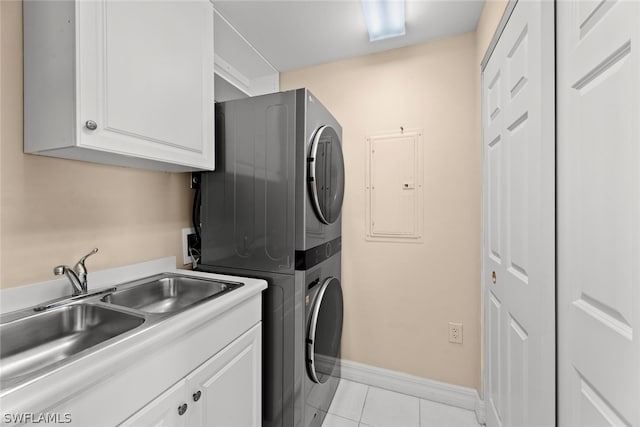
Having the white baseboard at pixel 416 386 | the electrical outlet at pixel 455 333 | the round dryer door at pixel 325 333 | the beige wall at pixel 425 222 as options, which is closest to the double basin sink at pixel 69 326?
the round dryer door at pixel 325 333

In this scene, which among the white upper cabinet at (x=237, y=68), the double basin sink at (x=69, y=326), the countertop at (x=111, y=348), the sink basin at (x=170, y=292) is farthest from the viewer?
the white upper cabinet at (x=237, y=68)

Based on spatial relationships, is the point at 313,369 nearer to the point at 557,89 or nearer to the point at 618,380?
the point at 618,380

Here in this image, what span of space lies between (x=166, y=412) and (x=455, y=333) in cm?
179

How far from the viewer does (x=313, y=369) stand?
148 cm

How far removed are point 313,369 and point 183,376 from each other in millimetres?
754

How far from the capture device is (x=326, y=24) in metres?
1.78

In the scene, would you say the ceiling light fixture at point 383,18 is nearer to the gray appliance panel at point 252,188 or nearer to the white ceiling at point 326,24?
the white ceiling at point 326,24

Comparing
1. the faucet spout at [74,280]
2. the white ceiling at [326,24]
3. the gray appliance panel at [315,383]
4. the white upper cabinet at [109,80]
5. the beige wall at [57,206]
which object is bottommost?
the gray appliance panel at [315,383]

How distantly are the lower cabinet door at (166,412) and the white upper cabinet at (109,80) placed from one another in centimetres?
85

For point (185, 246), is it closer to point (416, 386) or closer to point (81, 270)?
point (81, 270)

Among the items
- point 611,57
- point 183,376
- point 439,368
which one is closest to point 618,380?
point 611,57

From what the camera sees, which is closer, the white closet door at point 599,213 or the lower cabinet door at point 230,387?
the white closet door at point 599,213

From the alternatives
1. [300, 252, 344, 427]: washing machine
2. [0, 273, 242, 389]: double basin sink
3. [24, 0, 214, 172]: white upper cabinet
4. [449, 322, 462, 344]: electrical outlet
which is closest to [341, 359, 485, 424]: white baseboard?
[300, 252, 344, 427]: washing machine

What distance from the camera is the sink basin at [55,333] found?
88cm
